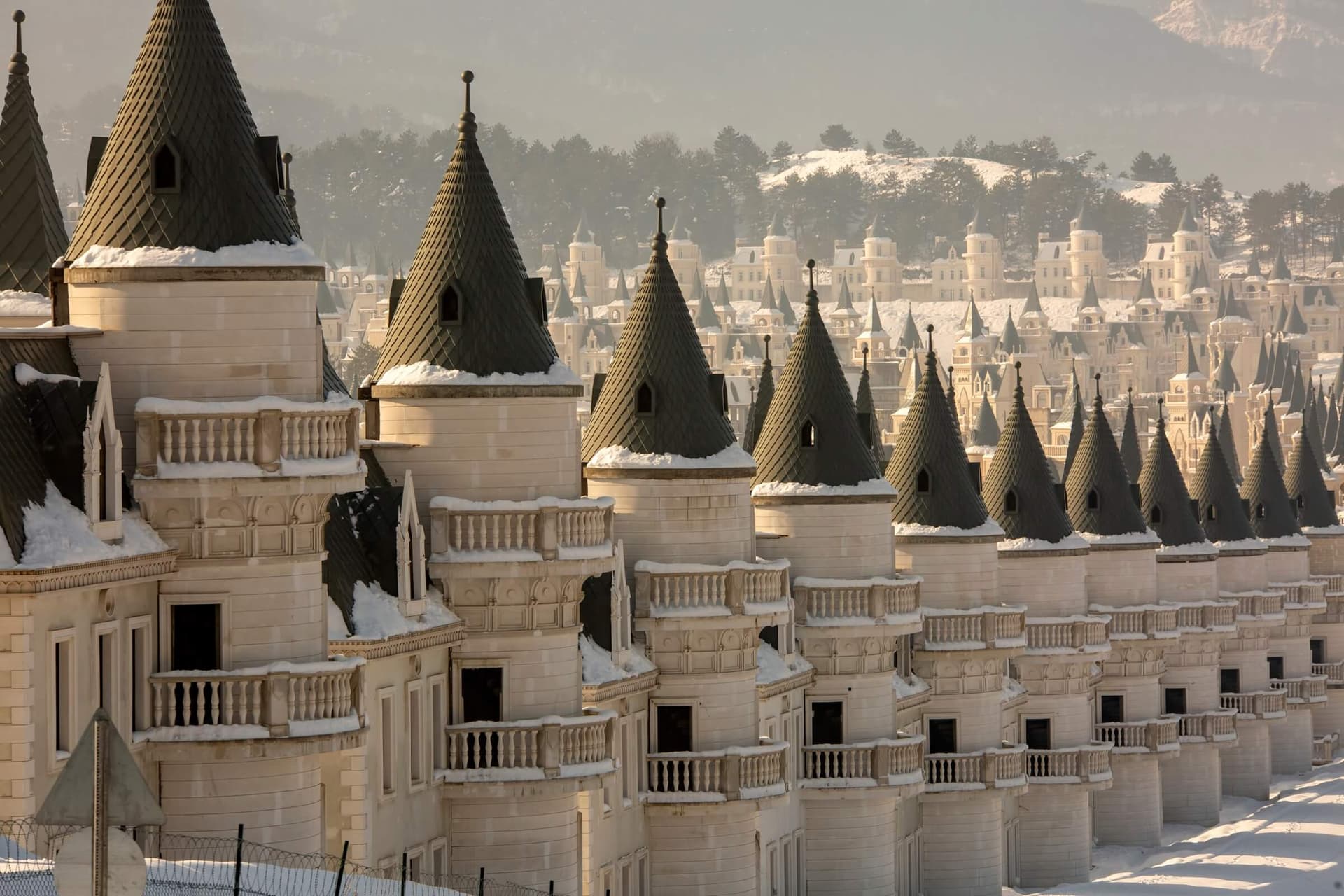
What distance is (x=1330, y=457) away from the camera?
131 m

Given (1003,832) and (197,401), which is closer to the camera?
(197,401)

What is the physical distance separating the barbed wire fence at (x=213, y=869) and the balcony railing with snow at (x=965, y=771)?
21562 mm

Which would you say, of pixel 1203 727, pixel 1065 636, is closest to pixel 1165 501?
pixel 1203 727

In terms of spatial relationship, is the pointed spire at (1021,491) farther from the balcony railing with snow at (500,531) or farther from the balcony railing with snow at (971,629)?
the balcony railing with snow at (500,531)

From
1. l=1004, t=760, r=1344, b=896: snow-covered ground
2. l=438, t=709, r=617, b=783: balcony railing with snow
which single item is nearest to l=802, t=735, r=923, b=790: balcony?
l=1004, t=760, r=1344, b=896: snow-covered ground

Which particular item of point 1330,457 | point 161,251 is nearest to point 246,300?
point 161,251

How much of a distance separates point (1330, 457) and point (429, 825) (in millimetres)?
100790

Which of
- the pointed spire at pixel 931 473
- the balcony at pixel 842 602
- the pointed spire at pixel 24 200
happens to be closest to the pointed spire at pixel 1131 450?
the pointed spire at pixel 931 473

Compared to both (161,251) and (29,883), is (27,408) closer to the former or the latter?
(161,251)

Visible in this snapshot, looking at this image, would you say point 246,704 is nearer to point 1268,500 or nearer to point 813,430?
point 813,430

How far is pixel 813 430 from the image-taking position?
48156 millimetres

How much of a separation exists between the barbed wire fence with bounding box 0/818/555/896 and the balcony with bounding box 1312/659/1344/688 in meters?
62.2

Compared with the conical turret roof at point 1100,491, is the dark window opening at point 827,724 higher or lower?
lower

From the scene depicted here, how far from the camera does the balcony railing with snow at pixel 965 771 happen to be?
53812mm
